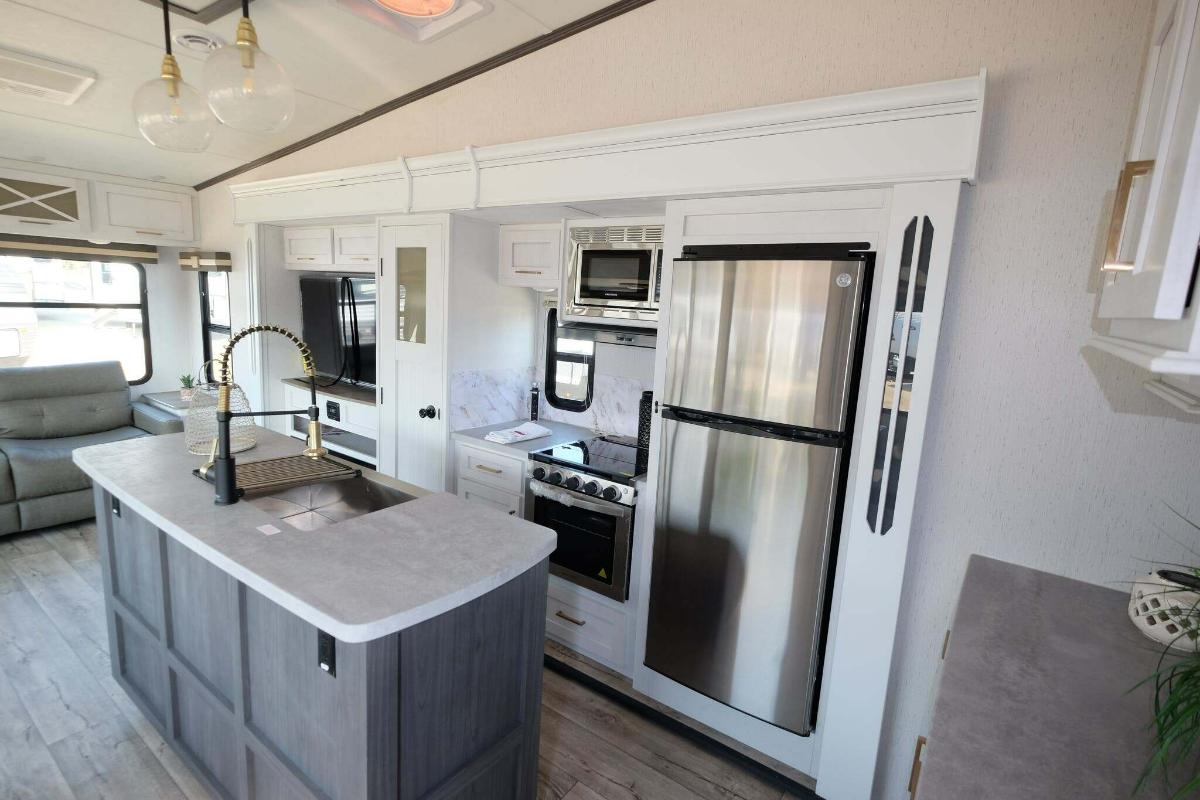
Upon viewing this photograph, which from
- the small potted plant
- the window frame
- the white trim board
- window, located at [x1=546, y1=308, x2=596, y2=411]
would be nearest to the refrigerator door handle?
the white trim board

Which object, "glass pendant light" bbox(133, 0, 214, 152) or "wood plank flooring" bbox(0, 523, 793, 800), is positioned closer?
"glass pendant light" bbox(133, 0, 214, 152)

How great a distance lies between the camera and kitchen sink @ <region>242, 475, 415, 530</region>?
182cm

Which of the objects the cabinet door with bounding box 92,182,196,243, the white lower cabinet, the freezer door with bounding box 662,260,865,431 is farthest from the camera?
the cabinet door with bounding box 92,182,196,243

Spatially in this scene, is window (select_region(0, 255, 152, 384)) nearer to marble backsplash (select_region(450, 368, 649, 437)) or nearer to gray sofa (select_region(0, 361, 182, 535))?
gray sofa (select_region(0, 361, 182, 535))

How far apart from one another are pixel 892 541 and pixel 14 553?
481 centimetres

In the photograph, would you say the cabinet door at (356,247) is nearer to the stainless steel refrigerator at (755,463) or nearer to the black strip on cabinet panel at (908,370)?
the stainless steel refrigerator at (755,463)

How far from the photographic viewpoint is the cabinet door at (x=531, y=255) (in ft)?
9.64

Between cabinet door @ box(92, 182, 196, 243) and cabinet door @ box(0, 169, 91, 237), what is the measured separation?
0.09 meters

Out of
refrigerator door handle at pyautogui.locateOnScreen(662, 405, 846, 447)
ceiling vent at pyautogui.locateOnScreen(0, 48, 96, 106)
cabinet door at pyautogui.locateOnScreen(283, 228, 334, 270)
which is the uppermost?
ceiling vent at pyautogui.locateOnScreen(0, 48, 96, 106)

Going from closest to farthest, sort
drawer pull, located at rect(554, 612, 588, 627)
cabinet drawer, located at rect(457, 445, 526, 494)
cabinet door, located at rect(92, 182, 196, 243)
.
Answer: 1. drawer pull, located at rect(554, 612, 588, 627)
2. cabinet drawer, located at rect(457, 445, 526, 494)
3. cabinet door, located at rect(92, 182, 196, 243)

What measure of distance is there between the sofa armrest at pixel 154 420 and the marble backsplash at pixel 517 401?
2.59 metres

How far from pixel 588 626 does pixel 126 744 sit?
1.81m

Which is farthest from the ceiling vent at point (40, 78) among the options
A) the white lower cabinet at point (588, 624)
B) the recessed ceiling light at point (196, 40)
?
the white lower cabinet at point (588, 624)

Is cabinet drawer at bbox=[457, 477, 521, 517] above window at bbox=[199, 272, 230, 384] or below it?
below
